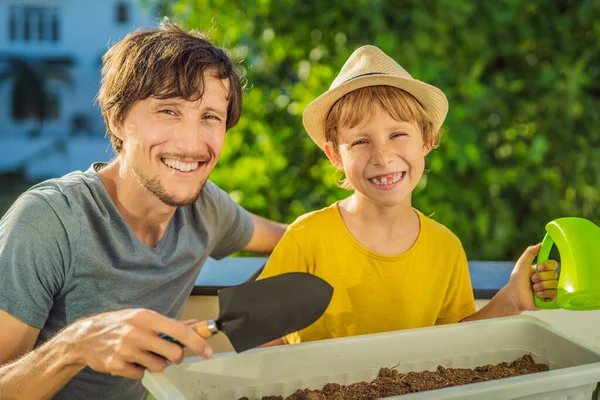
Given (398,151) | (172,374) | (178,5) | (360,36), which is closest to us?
(172,374)

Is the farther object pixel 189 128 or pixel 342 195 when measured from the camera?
pixel 342 195

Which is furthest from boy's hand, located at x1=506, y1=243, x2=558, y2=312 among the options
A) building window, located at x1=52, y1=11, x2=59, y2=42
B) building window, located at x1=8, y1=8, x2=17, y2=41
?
building window, located at x1=8, y1=8, x2=17, y2=41

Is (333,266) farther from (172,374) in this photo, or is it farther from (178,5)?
(178,5)

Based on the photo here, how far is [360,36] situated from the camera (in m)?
2.33

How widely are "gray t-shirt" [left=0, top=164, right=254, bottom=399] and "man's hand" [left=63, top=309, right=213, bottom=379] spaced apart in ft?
1.11

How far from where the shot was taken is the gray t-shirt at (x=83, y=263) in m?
1.27

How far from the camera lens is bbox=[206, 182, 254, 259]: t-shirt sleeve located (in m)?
1.74

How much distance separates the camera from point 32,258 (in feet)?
4.19

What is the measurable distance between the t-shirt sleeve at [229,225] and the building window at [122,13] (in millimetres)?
9131

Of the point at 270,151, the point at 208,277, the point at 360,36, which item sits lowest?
the point at 208,277

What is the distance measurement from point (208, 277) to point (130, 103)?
2.03ft

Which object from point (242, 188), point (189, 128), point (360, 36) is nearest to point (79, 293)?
point (189, 128)

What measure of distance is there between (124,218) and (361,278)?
50 centimetres

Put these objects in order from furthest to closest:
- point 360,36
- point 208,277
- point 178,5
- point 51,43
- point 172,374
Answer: point 51,43
point 178,5
point 360,36
point 208,277
point 172,374
